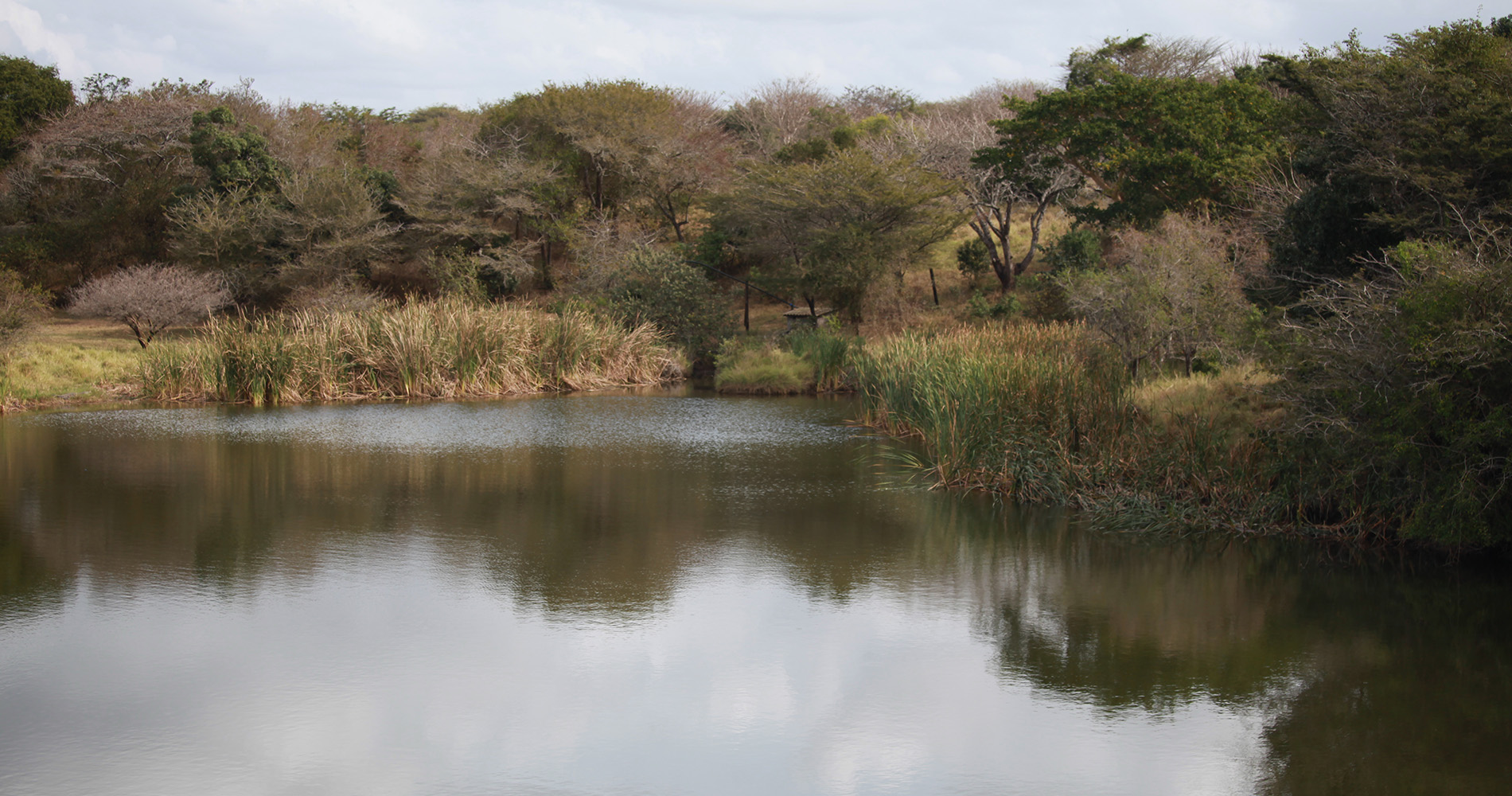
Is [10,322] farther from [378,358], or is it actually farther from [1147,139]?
[1147,139]

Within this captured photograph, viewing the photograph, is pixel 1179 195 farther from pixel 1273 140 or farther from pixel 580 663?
pixel 580 663

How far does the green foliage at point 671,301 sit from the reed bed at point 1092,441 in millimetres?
12032

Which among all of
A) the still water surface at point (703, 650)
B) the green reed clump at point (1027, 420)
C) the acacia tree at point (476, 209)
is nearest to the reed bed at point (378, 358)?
the still water surface at point (703, 650)

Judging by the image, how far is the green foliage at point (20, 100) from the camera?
32.9 m

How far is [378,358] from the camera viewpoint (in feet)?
62.1

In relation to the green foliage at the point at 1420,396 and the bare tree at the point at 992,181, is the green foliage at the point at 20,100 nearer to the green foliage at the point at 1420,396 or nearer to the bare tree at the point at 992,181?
the bare tree at the point at 992,181

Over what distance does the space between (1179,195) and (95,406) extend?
2122 cm

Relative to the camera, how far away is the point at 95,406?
17.5 meters

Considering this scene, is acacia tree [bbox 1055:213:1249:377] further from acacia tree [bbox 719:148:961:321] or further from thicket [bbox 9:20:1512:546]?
acacia tree [bbox 719:148:961:321]

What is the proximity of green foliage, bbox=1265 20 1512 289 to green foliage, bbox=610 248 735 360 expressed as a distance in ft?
50.8

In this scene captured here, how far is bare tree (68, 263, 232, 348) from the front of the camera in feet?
79.7

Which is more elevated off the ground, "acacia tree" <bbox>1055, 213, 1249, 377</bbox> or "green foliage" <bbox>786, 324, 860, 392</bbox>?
"acacia tree" <bbox>1055, 213, 1249, 377</bbox>

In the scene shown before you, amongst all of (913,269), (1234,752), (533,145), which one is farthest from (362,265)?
(1234,752)

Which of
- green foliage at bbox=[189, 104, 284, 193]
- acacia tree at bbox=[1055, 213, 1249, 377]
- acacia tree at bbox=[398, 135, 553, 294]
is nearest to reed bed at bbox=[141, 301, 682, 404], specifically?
acacia tree at bbox=[398, 135, 553, 294]
